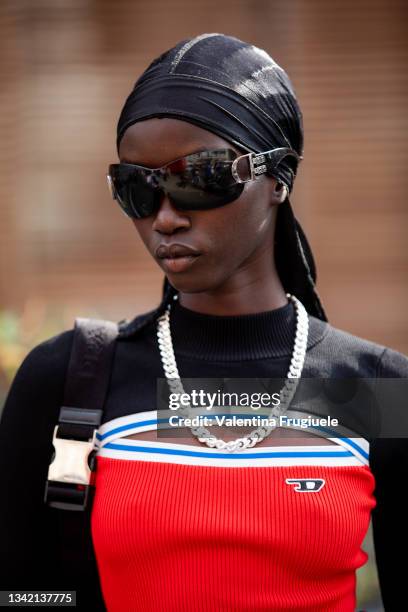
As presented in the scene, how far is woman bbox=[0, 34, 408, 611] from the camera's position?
2018 mm

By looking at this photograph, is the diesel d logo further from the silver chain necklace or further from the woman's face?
the woman's face

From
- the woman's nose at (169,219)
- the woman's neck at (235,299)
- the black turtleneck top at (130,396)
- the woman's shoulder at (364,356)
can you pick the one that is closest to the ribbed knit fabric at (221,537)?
the black turtleneck top at (130,396)

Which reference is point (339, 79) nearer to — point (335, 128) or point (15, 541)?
point (335, 128)

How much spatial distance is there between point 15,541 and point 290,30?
4.25 m

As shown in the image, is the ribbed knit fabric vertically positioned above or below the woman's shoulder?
below

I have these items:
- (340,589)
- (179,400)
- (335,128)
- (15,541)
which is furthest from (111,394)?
(335,128)

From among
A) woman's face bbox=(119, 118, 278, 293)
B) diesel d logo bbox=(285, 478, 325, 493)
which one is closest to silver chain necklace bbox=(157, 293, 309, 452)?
diesel d logo bbox=(285, 478, 325, 493)

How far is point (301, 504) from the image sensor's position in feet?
6.76

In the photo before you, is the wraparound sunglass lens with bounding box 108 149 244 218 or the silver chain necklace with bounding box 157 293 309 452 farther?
the silver chain necklace with bounding box 157 293 309 452

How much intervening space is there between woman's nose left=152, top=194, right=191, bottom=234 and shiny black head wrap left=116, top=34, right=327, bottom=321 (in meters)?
0.19

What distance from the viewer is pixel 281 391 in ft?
7.29

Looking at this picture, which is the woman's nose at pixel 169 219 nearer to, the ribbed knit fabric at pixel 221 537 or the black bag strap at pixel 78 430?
the black bag strap at pixel 78 430

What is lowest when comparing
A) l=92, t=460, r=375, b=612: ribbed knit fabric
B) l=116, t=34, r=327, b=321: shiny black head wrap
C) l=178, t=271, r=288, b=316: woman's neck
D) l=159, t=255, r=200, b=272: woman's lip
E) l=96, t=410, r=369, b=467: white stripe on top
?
l=92, t=460, r=375, b=612: ribbed knit fabric

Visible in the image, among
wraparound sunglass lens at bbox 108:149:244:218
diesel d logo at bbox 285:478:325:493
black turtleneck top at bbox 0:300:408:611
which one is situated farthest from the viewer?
black turtleneck top at bbox 0:300:408:611
